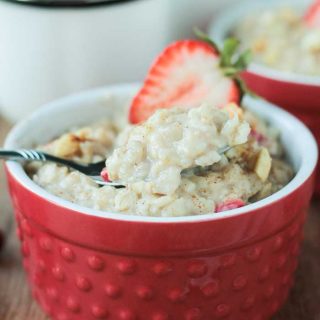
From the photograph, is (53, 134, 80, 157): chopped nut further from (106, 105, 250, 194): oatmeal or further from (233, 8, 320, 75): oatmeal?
(233, 8, 320, 75): oatmeal

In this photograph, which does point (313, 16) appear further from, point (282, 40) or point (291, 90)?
Result: point (291, 90)

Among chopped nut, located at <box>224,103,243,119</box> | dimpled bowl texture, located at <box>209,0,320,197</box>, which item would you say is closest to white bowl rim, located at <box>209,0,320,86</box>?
dimpled bowl texture, located at <box>209,0,320,197</box>

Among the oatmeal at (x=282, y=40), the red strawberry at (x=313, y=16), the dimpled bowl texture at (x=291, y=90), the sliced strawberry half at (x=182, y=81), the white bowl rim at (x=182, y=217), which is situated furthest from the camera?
the red strawberry at (x=313, y=16)

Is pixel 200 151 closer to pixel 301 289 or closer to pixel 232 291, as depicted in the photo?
pixel 232 291

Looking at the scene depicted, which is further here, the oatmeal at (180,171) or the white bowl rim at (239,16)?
the white bowl rim at (239,16)

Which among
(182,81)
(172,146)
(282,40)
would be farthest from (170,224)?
(282,40)

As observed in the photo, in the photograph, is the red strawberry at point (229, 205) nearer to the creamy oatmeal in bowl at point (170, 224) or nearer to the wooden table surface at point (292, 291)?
the creamy oatmeal in bowl at point (170, 224)

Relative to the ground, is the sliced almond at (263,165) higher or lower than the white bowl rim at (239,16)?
higher

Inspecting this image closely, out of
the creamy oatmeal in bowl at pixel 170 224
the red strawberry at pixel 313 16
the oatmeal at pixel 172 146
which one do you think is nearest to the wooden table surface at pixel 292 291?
the creamy oatmeal in bowl at pixel 170 224
